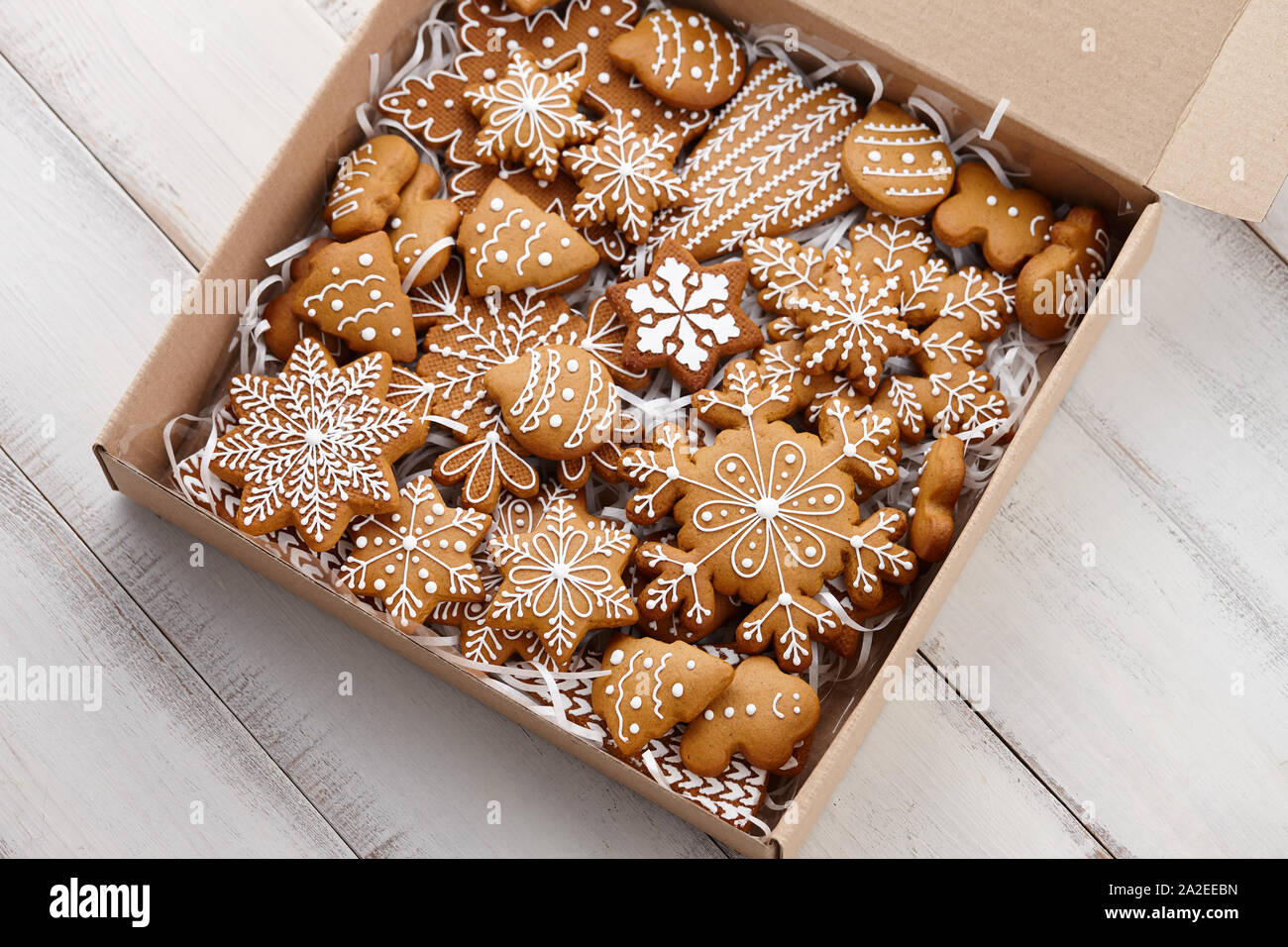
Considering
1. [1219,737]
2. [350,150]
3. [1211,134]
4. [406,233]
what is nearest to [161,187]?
[350,150]

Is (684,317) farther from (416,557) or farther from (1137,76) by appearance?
(1137,76)

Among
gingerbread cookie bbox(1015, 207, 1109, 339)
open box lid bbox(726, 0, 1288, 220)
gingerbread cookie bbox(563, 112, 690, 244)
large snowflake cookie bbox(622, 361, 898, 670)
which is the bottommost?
large snowflake cookie bbox(622, 361, 898, 670)

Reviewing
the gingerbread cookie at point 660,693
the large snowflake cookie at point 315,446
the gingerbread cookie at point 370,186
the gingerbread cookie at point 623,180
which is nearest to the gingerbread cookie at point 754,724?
the gingerbread cookie at point 660,693

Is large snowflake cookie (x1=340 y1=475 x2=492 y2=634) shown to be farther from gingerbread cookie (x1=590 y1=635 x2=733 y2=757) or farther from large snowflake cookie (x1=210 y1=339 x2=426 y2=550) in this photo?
gingerbread cookie (x1=590 y1=635 x2=733 y2=757)

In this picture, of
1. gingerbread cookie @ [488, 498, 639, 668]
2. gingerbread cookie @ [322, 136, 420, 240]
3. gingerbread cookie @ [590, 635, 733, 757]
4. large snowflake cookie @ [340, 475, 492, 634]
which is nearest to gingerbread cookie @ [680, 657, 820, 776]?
gingerbread cookie @ [590, 635, 733, 757]

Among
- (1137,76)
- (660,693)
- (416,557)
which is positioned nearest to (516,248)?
(416,557)
